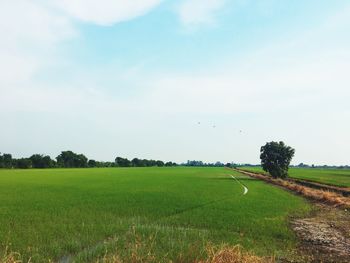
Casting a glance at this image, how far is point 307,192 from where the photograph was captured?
131 feet

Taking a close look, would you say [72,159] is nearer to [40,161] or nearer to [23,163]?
[40,161]

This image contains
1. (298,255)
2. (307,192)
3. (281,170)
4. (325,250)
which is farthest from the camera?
(281,170)

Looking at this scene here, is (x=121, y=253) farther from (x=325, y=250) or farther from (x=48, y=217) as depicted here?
(x=48, y=217)

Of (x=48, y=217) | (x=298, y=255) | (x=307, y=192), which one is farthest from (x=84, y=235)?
(x=307, y=192)

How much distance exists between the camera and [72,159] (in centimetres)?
18262

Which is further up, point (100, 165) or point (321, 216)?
point (100, 165)

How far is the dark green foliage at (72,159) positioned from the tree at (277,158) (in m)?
120

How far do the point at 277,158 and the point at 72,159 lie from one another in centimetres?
12781

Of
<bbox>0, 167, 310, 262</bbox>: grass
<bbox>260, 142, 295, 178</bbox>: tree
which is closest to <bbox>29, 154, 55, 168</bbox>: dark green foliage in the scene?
<bbox>260, 142, 295, 178</bbox>: tree

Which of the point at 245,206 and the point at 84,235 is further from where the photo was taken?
the point at 245,206

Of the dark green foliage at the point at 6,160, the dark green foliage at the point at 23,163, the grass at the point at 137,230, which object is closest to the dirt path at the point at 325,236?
the grass at the point at 137,230

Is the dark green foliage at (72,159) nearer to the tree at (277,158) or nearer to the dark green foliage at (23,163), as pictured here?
the dark green foliage at (23,163)

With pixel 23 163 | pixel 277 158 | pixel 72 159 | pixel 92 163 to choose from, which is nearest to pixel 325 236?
pixel 277 158

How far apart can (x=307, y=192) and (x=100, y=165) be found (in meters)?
163
